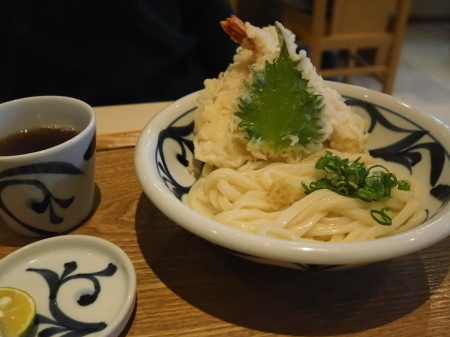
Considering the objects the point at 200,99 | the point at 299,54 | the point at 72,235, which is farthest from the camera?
the point at 200,99

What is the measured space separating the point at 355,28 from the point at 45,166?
3.64 meters

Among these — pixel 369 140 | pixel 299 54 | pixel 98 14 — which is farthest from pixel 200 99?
pixel 98 14

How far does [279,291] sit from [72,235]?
20.2 inches

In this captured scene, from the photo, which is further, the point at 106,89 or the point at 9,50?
the point at 106,89

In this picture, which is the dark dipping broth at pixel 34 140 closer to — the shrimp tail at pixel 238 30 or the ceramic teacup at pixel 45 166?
the ceramic teacup at pixel 45 166

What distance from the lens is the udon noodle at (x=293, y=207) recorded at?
987 mm

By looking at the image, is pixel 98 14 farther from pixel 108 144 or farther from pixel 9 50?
pixel 108 144

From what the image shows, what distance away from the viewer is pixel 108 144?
1431mm

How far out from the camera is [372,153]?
4.37ft

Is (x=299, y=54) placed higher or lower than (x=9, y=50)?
higher

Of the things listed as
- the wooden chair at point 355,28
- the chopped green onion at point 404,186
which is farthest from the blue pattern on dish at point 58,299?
the wooden chair at point 355,28

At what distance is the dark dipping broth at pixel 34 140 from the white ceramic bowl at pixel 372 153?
23 cm

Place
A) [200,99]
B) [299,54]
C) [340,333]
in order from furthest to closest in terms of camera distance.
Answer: [200,99] < [299,54] < [340,333]

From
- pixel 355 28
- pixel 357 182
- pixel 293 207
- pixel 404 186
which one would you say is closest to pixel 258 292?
pixel 293 207
